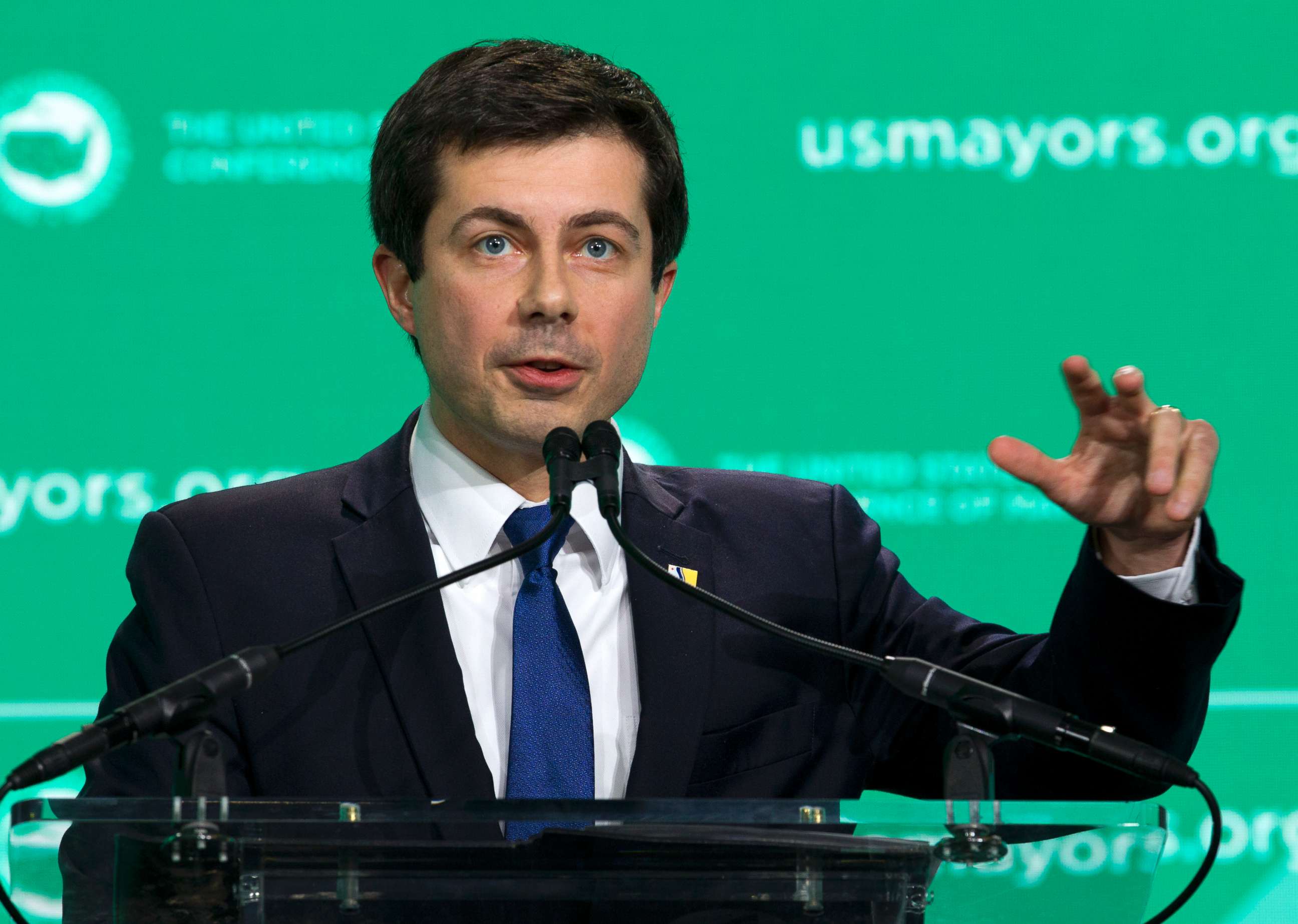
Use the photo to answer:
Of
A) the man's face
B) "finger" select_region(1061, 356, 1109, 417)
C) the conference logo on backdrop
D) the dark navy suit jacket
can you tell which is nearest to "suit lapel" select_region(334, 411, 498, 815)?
the dark navy suit jacket

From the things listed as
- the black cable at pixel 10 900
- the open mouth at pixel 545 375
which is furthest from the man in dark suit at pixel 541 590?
the black cable at pixel 10 900

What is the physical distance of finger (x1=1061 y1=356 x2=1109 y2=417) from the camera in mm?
1658

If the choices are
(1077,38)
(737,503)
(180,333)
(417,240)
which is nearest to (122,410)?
(180,333)

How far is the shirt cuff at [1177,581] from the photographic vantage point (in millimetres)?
1784

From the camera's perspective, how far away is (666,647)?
215 cm

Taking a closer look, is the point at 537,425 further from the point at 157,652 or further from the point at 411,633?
the point at 157,652

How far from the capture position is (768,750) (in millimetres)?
2172

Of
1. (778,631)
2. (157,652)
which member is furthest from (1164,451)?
(157,652)

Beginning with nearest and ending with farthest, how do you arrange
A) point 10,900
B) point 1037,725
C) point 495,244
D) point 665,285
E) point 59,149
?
1. point 10,900
2. point 1037,725
3. point 495,244
4. point 665,285
5. point 59,149

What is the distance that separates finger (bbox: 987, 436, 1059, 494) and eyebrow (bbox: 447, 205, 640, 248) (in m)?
0.71

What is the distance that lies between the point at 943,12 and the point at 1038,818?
77.2 inches

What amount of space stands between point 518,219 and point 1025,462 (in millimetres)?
791

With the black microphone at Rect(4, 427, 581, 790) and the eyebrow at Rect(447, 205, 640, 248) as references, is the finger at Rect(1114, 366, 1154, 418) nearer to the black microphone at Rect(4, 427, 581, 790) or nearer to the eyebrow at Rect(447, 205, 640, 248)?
the black microphone at Rect(4, 427, 581, 790)

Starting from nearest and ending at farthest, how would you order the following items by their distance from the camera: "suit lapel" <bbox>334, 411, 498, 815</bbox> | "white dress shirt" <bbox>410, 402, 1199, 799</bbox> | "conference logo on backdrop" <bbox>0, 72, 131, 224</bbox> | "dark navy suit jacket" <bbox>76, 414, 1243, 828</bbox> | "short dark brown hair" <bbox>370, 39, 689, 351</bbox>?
"dark navy suit jacket" <bbox>76, 414, 1243, 828</bbox>, "suit lapel" <bbox>334, 411, 498, 815</bbox>, "white dress shirt" <bbox>410, 402, 1199, 799</bbox>, "short dark brown hair" <bbox>370, 39, 689, 351</bbox>, "conference logo on backdrop" <bbox>0, 72, 131, 224</bbox>
